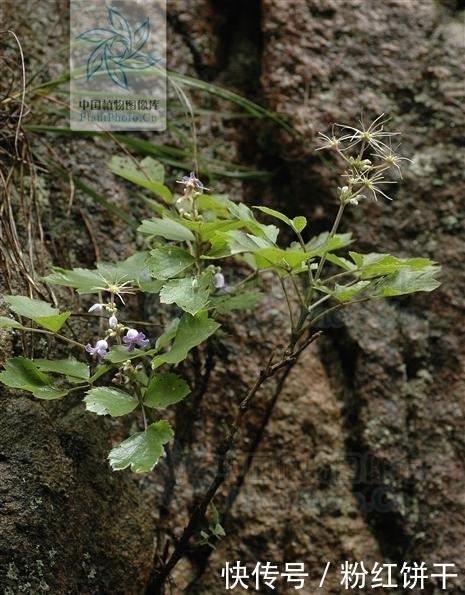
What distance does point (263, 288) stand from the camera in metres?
1.50

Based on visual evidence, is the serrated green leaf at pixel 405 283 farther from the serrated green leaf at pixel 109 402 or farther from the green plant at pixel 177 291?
the serrated green leaf at pixel 109 402

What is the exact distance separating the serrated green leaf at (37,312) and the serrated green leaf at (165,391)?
15cm

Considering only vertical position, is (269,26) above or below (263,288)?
above

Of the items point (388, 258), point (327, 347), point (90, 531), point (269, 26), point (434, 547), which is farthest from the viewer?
point (269, 26)

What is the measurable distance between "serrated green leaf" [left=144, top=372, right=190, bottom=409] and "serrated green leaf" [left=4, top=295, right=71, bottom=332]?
0.50ft

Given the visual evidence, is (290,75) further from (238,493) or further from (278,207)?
(238,493)

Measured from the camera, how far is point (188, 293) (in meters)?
0.94

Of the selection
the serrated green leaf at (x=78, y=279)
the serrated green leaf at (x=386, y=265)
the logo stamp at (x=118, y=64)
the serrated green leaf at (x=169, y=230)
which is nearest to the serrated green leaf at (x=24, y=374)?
the serrated green leaf at (x=78, y=279)

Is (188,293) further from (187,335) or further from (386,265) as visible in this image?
(386,265)

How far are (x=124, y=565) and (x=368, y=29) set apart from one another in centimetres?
123

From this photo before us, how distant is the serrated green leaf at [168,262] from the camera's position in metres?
0.96

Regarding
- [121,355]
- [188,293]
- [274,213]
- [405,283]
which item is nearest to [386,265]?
[405,283]

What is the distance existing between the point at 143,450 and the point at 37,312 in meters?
0.24

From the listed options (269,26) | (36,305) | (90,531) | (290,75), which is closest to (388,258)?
(36,305)
